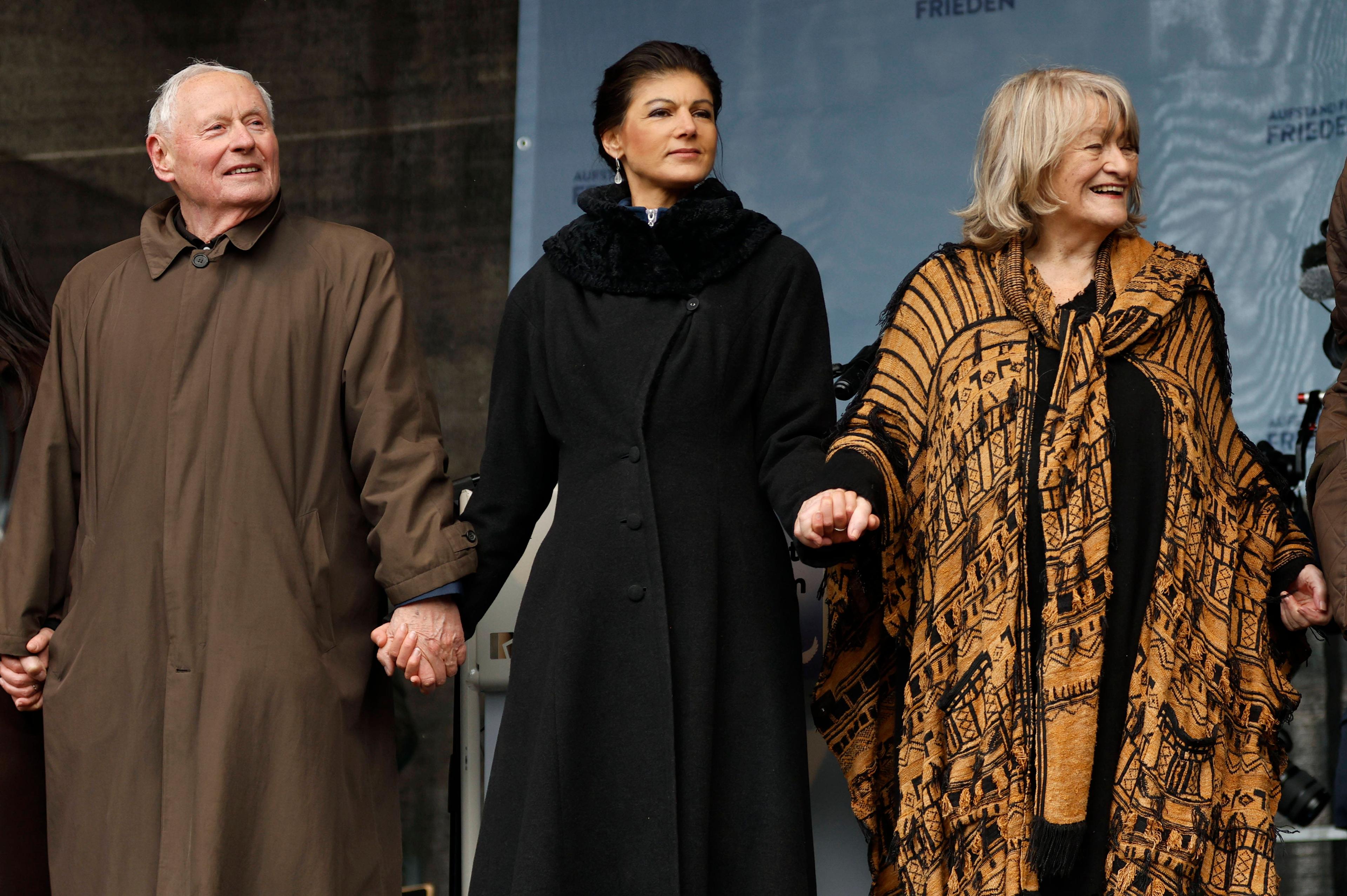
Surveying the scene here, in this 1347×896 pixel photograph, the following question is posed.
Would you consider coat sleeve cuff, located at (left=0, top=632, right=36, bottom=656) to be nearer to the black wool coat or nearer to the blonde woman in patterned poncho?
the black wool coat

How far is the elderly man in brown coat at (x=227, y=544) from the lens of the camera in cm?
266

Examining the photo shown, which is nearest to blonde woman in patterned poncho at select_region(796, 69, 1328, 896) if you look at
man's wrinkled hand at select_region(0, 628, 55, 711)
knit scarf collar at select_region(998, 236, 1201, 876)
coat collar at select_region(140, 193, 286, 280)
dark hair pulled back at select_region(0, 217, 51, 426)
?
knit scarf collar at select_region(998, 236, 1201, 876)

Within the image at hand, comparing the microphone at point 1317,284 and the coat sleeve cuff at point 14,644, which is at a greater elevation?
the microphone at point 1317,284

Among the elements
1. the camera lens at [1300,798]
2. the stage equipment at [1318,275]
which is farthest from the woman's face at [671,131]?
the camera lens at [1300,798]

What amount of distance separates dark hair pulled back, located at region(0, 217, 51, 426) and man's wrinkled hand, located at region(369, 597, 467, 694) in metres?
1.00

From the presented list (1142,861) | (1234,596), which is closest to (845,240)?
(1234,596)

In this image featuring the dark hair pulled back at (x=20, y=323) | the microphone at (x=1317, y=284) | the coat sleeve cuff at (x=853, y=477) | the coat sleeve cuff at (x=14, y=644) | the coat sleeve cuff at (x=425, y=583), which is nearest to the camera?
the coat sleeve cuff at (x=853, y=477)

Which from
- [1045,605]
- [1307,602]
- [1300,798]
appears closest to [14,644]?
[1045,605]

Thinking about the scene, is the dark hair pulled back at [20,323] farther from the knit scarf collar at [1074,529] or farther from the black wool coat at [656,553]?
the knit scarf collar at [1074,529]

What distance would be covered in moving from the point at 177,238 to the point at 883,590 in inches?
58.2

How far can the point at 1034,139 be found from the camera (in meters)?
2.77

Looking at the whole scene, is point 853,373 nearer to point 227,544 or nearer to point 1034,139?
point 1034,139

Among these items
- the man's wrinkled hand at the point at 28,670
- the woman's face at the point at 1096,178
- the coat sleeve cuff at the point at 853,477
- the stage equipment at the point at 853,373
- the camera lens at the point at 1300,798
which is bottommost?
the camera lens at the point at 1300,798

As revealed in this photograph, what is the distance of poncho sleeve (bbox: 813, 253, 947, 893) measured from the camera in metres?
2.74
